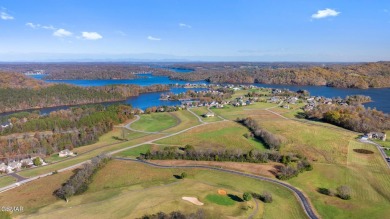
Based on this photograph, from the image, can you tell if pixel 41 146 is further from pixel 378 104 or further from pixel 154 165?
pixel 378 104

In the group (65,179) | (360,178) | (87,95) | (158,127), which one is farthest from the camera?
(87,95)

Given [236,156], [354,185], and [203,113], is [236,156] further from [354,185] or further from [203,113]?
[203,113]

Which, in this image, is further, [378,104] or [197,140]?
[378,104]

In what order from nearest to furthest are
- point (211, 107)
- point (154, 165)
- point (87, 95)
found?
1. point (154, 165)
2. point (211, 107)
3. point (87, 95)

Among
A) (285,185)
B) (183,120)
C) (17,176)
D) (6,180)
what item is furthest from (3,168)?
(183,120)

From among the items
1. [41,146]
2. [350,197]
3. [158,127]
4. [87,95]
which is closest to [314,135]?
[350,197]

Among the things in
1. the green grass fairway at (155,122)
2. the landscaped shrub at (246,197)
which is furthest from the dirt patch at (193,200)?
the green grass fairway at (155,122)

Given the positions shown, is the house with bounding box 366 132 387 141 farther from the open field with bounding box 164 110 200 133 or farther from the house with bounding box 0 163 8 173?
the house with bounding box 0 163 8 173
